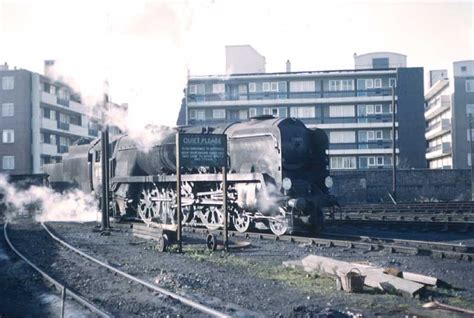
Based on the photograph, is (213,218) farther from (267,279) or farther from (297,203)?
(267,279)

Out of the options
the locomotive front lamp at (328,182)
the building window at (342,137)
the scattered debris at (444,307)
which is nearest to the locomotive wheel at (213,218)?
the locomotive front lamp at (328,182)

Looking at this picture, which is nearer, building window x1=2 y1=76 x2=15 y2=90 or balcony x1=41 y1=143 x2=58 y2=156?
building window x1=2 y1=76 x2=15 y2=90

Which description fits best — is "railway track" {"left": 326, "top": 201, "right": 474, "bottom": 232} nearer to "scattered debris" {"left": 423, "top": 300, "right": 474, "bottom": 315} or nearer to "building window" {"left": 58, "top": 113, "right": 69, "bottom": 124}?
"scattered debris" {"left": 423, "top": 300, "right": 474, "bottom": 315}

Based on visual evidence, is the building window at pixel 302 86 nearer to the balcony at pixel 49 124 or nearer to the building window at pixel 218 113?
the building window at pixel 218 113

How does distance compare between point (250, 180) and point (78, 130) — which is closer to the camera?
point (250, 180)

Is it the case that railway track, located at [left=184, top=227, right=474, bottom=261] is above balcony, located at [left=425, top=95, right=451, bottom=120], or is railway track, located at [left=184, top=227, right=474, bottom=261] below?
below

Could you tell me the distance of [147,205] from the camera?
20859 mm

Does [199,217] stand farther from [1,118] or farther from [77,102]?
[77,102]

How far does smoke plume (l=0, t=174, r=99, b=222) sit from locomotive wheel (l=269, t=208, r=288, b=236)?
12133mm

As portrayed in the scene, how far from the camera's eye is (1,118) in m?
50.1

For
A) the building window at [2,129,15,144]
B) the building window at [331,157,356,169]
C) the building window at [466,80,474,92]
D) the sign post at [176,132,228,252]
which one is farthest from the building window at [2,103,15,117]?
the building window at [466,80,474,92]

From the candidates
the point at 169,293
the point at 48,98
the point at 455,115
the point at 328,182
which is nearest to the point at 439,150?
the point at 455,115

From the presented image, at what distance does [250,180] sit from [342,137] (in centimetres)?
4099

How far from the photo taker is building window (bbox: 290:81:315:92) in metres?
55.8
